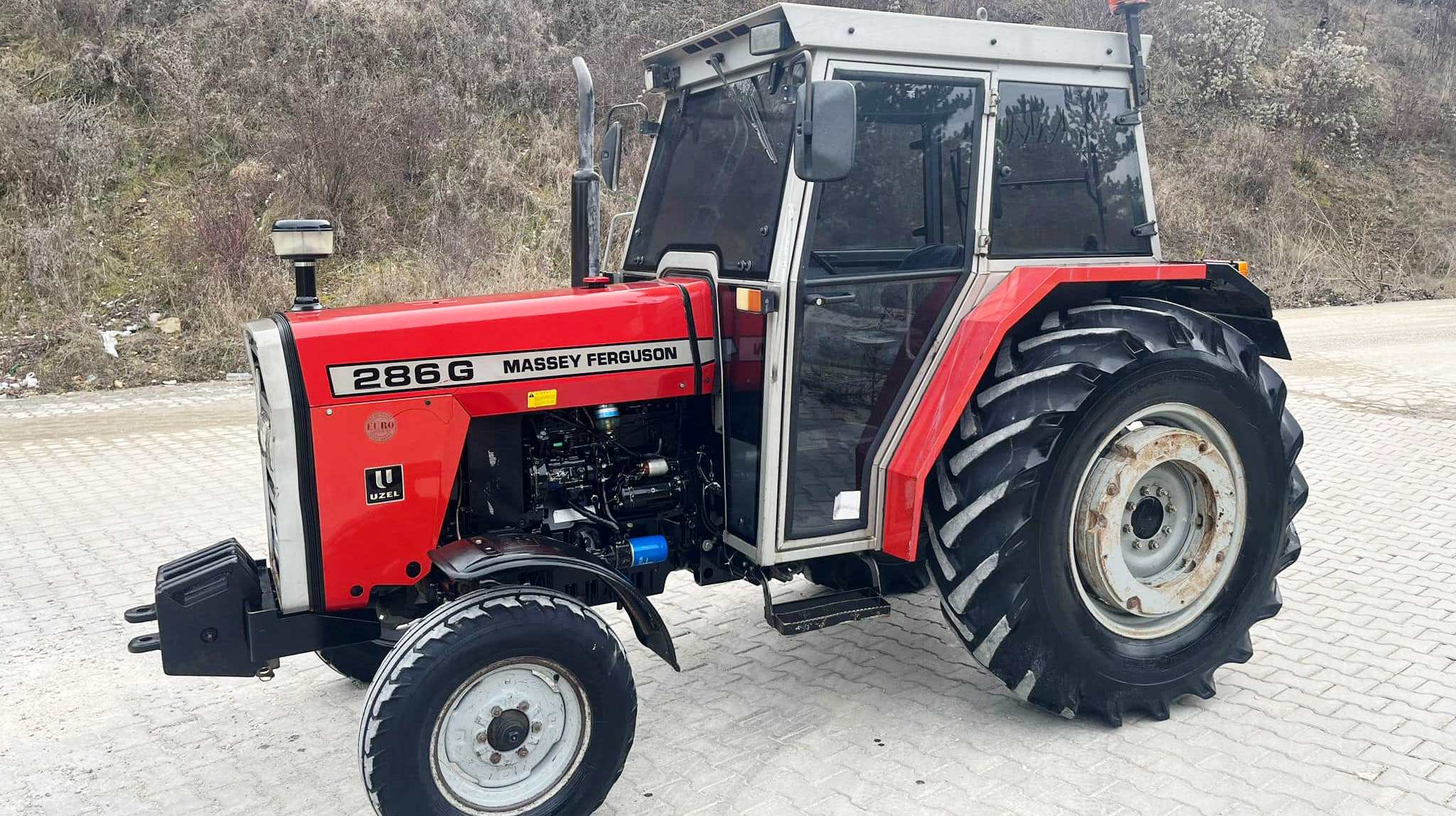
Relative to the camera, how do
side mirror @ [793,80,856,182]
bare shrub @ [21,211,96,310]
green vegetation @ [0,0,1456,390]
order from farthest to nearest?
green vegetation @ [0,0,1456,390], bare shrub @ [21,211,96,310], side mirror @ [793,80,856,182]

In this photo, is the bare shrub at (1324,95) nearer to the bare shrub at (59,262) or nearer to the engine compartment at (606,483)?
the bare shrub at (59,262)

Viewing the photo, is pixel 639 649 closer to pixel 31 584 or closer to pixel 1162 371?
pixel 1162 371

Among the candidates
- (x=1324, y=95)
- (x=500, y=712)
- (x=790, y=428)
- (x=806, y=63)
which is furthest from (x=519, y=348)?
(x=1324, y=95)

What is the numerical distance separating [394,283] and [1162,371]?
32.6 ft

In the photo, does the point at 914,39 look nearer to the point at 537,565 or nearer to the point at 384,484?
the point at 537,565

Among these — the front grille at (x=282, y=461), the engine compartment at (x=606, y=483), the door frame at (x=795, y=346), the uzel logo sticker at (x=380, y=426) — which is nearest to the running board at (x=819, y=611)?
the door frame at (x=795, y=346)

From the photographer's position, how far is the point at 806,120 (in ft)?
10.5

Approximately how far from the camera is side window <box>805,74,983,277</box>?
11.8 feet

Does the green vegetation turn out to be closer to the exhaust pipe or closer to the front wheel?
the exhaust pipe

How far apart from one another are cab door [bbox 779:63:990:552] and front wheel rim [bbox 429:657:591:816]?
0.91 meters

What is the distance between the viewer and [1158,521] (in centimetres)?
406

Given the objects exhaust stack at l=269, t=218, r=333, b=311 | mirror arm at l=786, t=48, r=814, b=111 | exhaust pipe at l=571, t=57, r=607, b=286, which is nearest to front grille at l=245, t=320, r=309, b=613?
A: exhaust stack at l=269, t=218, r=333, b=311

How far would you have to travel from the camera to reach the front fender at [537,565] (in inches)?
126

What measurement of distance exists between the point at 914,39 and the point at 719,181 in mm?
795
